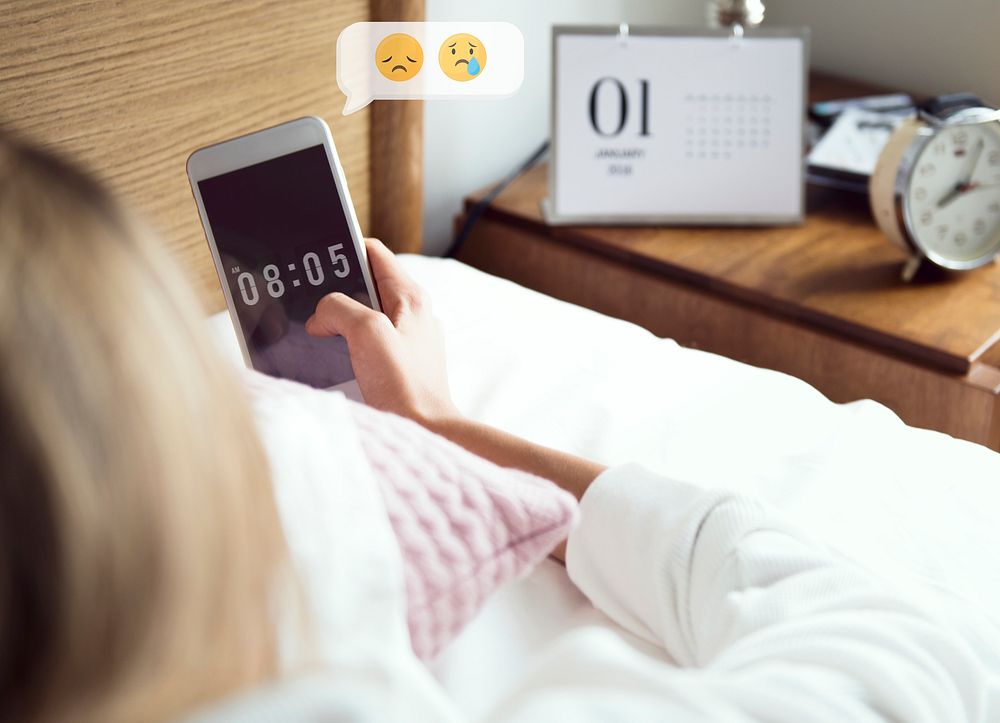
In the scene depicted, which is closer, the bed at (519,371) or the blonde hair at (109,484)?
the blonde hair at (109,484)

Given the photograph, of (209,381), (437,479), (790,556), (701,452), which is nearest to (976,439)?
(701,452)

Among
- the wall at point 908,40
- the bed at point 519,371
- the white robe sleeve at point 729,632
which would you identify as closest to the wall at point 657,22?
the wall at point 908,40

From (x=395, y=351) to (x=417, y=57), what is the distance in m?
0.40

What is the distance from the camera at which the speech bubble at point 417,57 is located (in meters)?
0.85

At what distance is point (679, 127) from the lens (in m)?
1.03

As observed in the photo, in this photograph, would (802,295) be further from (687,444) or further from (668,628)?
(668,628)

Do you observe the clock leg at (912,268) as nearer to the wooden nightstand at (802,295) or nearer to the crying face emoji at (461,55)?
the wooden nightstand at (802,295)

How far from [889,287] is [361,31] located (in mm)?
523

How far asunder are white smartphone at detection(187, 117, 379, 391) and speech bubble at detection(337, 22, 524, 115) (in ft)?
0.80

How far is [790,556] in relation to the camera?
45 centimetres

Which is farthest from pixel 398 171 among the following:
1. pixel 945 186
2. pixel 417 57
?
pixel 945 186

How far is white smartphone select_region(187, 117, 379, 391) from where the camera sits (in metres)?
0.63

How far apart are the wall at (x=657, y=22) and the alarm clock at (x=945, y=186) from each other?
1.35ft

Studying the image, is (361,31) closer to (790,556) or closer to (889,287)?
(889,287)
